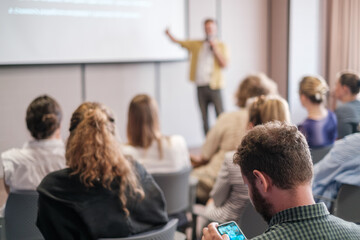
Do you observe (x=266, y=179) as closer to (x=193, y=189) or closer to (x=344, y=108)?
(x=193, y=189)

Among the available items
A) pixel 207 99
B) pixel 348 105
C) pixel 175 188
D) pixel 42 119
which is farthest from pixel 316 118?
pixel 207 99

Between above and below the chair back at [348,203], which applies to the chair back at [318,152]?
above

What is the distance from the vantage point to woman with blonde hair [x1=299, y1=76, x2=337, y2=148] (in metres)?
3.50

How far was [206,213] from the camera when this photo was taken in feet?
8.50

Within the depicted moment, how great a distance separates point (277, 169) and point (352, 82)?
301cm

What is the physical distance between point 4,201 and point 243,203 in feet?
3.83

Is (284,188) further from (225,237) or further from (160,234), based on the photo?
(160,234)

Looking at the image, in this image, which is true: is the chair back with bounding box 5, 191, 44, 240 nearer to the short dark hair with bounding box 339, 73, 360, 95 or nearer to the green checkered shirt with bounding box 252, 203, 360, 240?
the green checkered shirt with bounding box 252, 203, 360, 240

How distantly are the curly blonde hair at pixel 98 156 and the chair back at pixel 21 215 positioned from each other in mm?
336

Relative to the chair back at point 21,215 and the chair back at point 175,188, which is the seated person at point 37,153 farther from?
the chair back at point 175,188

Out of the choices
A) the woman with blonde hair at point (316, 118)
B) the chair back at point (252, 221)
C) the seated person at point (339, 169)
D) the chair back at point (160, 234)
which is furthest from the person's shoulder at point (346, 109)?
the chair back at point (160, 234)

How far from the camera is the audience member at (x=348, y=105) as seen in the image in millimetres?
3871

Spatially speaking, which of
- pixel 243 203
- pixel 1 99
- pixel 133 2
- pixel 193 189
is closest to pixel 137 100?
pixel 193 189

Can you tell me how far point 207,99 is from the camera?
5844 mm
